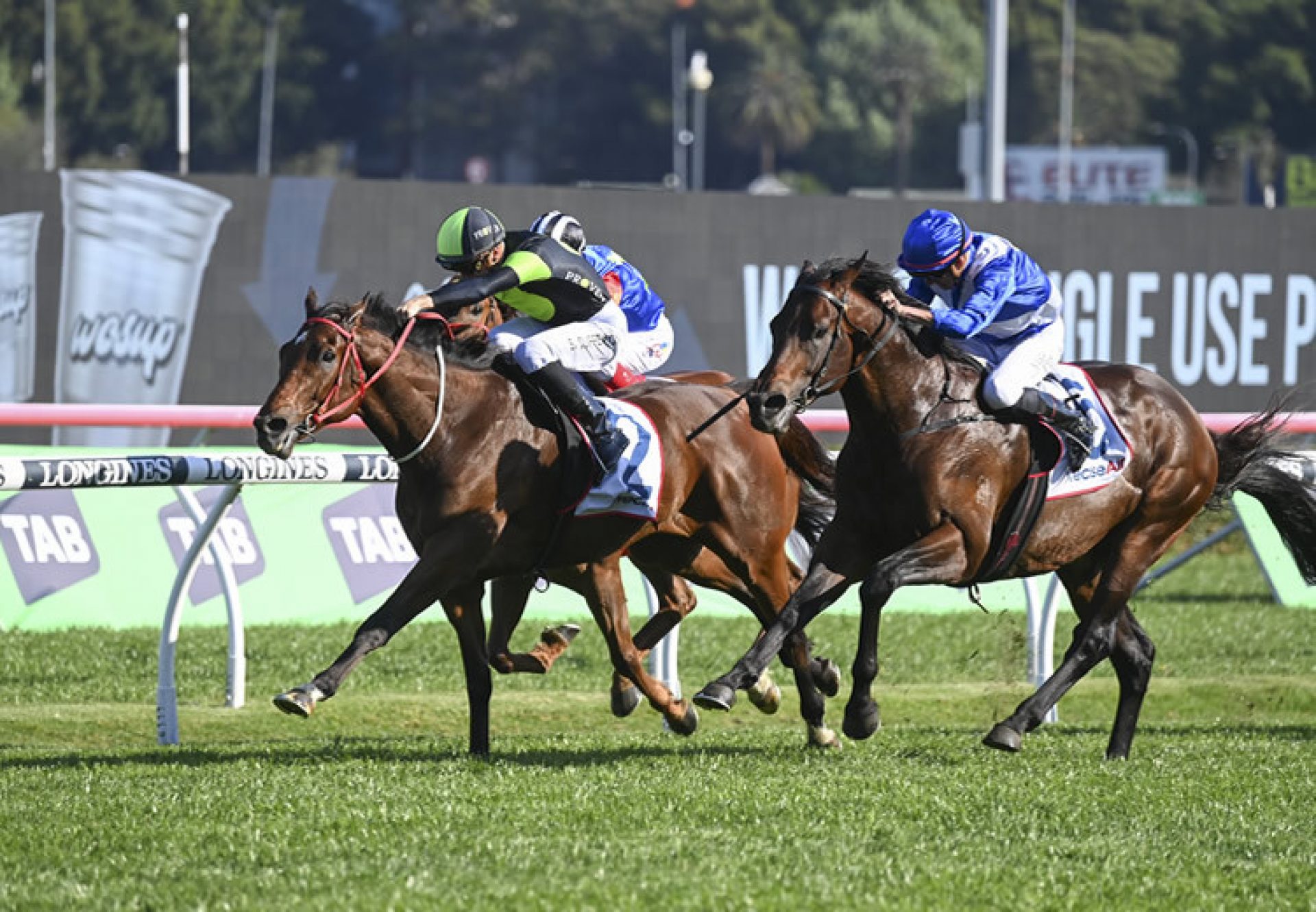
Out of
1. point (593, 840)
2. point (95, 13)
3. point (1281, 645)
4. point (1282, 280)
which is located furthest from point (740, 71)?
point (593, 840)

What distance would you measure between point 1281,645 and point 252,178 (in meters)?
8.33

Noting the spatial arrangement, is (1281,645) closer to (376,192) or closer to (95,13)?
(376,192)

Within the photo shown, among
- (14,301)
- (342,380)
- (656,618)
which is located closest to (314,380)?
(342,380)

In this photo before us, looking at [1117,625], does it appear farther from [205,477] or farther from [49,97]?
[49,97]

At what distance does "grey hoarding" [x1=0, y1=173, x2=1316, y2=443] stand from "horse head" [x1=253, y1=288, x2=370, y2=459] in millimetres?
7714

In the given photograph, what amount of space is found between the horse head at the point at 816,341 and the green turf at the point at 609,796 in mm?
1161

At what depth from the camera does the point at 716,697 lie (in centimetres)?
647

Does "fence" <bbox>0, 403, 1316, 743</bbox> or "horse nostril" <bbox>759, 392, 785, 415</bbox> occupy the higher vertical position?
"horse nostril" <bbox>759, 392, 785, 415</bbox>

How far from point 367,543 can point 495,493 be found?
11.6 feet

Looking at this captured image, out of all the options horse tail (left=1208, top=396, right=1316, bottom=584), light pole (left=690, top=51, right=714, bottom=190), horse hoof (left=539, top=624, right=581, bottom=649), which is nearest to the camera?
horse hoof (left=539, top=624, right=581, bottom=649)

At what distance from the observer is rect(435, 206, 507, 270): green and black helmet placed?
23.8 feet

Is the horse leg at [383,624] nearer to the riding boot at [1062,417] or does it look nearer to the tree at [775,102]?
the riding boot at [1062,417]

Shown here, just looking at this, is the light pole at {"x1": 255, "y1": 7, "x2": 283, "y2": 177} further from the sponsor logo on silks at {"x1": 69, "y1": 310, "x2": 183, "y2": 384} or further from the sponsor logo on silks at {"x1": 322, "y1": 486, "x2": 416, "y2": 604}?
the sponsor logo on silks at {"x1": 322, "y1": 486, "x2": 416, "y2": 604}

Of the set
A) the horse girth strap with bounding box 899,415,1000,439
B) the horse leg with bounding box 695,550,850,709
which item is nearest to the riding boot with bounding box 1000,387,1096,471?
the horse girth strap with bounding box 899,415,1000,439
